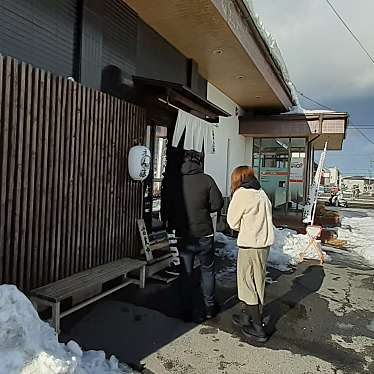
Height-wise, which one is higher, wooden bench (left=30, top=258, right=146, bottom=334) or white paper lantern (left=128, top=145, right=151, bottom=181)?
white paper lantern (left=128, top=145, right=151, bottom=181)

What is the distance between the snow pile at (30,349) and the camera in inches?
89.0

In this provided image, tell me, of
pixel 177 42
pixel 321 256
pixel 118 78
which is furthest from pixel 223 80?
pixel 321 256

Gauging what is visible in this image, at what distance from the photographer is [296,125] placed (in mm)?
11062

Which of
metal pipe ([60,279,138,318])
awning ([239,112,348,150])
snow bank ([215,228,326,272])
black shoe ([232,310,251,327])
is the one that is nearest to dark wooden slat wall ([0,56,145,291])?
metal pipe ([60,279,138,318])

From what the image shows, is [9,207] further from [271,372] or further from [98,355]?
[271,372]

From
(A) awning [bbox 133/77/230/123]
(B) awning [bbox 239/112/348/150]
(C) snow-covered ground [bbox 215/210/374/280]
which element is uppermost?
(B) awning [bbox 239/112/348/150]

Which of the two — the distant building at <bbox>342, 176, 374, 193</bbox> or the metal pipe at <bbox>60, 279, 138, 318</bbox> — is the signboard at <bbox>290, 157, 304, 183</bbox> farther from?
the distant building at <bbox>342, 176, 374, 193</bbox>

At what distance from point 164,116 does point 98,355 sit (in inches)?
182

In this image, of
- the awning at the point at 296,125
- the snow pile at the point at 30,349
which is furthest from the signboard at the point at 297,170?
the snow pile at the point at 30,349

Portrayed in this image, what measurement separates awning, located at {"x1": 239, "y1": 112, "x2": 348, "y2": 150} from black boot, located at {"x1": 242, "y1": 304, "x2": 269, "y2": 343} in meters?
8.40

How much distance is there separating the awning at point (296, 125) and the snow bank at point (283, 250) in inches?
151

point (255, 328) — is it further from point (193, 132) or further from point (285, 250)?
point (285, 250)

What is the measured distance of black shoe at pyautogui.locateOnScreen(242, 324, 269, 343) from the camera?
356 centimetres

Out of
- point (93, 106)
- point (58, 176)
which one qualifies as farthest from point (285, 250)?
point (58, 176)
